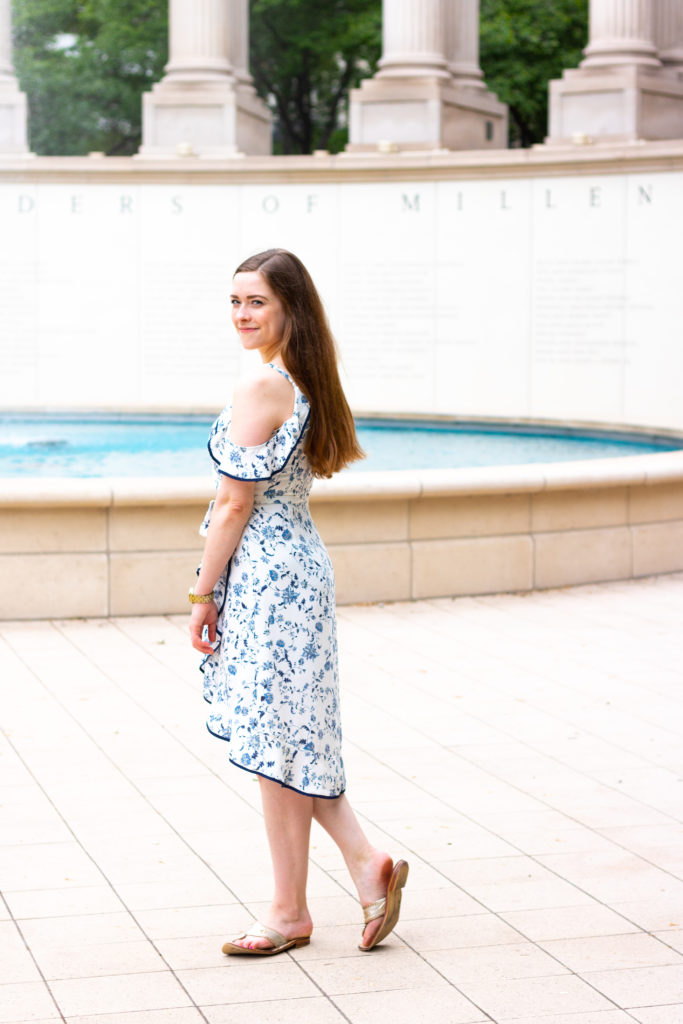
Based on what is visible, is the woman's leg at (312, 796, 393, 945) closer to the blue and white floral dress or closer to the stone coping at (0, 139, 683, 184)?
the blue and white floral dress

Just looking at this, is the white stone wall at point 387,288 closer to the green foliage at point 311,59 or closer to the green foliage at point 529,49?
the green foliage at point 529,49

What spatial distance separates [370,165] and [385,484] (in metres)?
15.7

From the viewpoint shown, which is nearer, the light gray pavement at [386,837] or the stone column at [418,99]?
the light gray pavement at [386,837]

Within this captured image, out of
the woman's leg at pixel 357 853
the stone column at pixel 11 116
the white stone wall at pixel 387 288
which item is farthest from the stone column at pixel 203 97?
the woman's leg at pixel 357 853

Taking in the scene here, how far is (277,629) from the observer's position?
5.58 metres

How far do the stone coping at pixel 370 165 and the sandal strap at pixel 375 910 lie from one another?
67.4ft

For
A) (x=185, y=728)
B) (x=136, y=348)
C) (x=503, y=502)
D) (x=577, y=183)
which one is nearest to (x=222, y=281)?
(x=136, y=348)

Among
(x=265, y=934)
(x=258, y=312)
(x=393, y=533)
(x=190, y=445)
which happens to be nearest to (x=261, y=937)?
(x=265, y=934)

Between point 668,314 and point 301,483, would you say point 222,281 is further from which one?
point 301,483

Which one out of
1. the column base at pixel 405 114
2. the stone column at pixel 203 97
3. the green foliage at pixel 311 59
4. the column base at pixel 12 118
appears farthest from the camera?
the green foliage at pixel 311 59

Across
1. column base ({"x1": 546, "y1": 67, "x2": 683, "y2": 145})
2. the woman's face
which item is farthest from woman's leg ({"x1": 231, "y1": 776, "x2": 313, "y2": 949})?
column base ({"x1": 546, "y1": 67, "x2": 683, "y2": 145})

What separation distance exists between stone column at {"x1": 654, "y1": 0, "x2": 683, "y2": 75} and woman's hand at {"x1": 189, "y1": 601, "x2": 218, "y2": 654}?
1103 inches

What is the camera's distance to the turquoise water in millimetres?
20703

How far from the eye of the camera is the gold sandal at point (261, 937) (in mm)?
5637
